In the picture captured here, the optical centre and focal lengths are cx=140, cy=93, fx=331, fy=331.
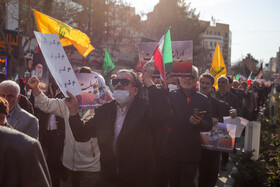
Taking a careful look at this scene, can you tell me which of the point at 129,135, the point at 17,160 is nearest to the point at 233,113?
the point at 129,135

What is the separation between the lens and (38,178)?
61.7 inches

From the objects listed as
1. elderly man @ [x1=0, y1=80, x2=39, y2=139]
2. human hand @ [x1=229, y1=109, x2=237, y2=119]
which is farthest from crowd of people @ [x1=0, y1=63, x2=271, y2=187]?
human hand @ [x1=229, y1=109, x2=237, y2=119]

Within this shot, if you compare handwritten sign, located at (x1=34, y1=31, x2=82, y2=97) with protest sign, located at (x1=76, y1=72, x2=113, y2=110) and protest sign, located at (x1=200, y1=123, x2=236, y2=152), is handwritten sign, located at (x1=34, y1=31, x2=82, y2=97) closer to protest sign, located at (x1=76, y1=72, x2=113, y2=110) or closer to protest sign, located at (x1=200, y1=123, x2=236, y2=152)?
protest sign, located at (x1=76, y1=72, x2=113, y2=110)

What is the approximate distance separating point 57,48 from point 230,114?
353 centimetres

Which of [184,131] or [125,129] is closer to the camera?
[125,129]

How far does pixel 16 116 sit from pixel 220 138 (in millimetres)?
2792

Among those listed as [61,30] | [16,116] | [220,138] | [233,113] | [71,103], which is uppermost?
[61,30]

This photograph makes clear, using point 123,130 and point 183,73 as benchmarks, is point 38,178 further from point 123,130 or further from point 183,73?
point 183,73

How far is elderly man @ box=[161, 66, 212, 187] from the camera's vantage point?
159 inches

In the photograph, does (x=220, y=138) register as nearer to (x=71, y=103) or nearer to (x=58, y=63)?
(x=71, y=103)

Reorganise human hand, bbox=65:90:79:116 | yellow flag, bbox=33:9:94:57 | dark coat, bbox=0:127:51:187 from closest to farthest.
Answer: dark coat, bbox=0:127:51:187 → human hand, bbox=65:90:79:116 → yellow flag, bbox=33:9:94:57

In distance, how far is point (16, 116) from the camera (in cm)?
347

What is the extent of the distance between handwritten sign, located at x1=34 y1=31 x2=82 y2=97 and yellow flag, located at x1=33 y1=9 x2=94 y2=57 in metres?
1.13

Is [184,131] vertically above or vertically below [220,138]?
above
